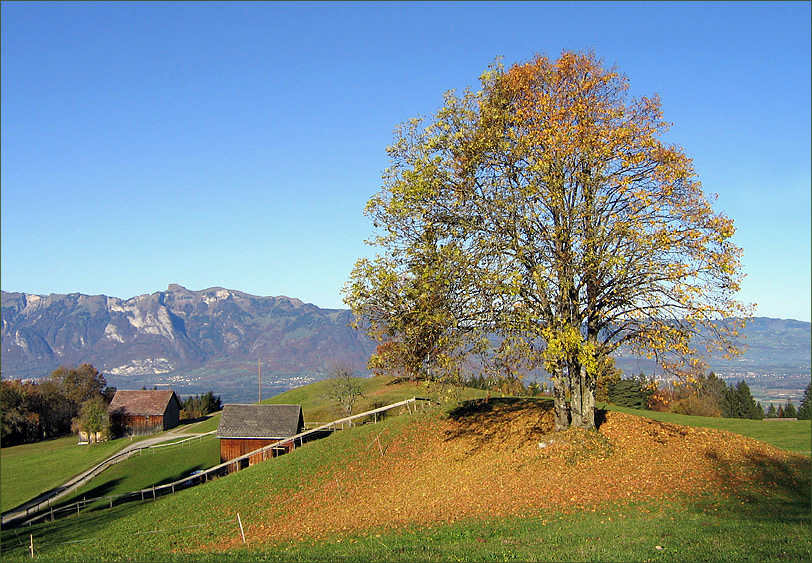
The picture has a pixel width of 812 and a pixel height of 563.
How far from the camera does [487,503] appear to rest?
2105 centimetres

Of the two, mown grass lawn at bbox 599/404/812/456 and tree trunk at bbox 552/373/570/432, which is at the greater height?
tree trunk at bbox 552/373/570/432

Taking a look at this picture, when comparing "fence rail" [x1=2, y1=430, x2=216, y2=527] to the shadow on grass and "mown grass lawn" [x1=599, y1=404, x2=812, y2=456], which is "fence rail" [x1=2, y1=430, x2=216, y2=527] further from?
"mown grass lawn" [x1=599, y1=404, x2=812, y2=456]

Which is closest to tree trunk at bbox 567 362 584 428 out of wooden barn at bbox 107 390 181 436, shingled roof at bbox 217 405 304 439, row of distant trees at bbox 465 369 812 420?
shingled roof at bbox 217 405 304 439

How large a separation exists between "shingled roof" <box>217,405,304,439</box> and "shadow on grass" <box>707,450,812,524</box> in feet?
121

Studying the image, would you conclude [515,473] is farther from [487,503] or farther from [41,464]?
[41,464]

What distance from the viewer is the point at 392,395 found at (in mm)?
72000

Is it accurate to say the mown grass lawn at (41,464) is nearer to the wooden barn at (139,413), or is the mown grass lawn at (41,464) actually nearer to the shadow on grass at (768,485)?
the wooden barn at (139,413)

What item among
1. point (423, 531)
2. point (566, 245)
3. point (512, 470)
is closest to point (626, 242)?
point (566, 245)

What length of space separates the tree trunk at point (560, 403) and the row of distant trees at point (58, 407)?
76655 millimetres

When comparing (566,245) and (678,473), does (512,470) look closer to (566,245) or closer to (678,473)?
(678,473)

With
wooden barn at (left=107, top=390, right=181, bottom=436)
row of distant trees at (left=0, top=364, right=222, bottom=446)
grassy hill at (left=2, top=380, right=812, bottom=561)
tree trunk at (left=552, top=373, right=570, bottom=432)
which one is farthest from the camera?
wooden barn at (left=107, top=390, right=181, bottom=436)

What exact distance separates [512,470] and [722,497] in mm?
7267

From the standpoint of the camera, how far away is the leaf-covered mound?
20672 mm

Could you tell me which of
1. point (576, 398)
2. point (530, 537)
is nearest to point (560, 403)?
point (576, 398)
